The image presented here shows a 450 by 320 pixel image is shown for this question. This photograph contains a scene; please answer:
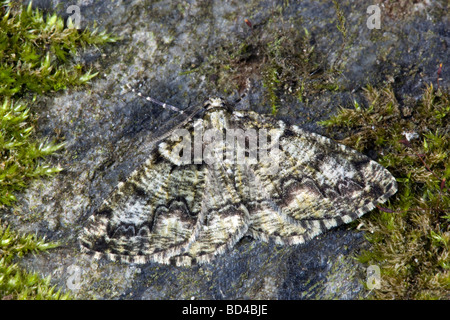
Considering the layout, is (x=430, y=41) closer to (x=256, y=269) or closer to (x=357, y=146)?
(x=357, y=146)

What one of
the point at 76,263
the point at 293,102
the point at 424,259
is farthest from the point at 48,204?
the point at 424,259

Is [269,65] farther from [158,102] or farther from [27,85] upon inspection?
[27,85]

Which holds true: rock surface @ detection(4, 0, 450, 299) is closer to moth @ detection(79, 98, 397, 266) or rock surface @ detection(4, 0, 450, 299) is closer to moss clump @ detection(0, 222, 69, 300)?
moss clump @ detection(0, 222, 69, 300)

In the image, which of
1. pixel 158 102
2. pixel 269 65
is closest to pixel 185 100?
pixel 158 102

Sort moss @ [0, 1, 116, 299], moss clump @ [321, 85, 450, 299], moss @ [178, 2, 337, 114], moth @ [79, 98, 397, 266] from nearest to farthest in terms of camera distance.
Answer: moss clump @ [321, 85, 450, 299] < moth @ [79, 98, 397, 266] < moss @ [0, 1, 116, 299] < moss @ [178, 2, 337, 114]

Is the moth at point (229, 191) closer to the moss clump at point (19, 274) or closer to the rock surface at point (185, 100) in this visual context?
the rock surface at point (185, 100)

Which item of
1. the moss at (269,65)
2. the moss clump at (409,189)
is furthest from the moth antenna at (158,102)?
the moss clump at (409,189)

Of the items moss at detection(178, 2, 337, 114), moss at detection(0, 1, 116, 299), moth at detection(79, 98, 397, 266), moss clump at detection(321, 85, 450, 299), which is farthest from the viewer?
moss at detection(178, 2, 337, 114)

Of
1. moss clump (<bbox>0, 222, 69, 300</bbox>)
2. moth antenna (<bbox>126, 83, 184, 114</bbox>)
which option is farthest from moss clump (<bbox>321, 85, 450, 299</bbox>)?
moss clump (<bbox>0, 222, 69, 300</bbox>)
